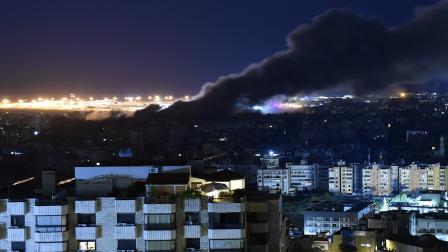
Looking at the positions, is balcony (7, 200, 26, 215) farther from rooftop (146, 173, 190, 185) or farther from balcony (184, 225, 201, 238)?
balcony (184, 225, 201, 238)

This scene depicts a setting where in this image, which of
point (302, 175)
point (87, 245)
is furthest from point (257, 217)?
point (302, 175)

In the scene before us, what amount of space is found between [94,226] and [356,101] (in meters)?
39.3

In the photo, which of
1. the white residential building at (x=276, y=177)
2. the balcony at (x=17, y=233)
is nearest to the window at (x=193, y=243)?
the balcony at (x=17, y=233)

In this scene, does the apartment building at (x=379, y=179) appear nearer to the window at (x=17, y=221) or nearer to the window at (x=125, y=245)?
the window at (x=125, y=245)

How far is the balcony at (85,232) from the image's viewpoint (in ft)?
18.4

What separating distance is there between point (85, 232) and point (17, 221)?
19.6 inches

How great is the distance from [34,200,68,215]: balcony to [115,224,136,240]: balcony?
1.30 feet

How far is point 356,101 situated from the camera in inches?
1730

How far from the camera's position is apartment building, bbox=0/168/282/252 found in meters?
5.51

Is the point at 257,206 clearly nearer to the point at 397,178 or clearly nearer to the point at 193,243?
the point at 193,243

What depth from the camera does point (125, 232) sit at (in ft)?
18.3

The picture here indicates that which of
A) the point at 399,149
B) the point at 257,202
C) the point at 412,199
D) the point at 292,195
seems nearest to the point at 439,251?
the point at 257,202

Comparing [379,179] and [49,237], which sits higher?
[49,237]

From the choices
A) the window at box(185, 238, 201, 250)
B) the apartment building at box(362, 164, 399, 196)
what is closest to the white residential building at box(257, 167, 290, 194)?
the apartment building at box(362, 164, 399, 196)
